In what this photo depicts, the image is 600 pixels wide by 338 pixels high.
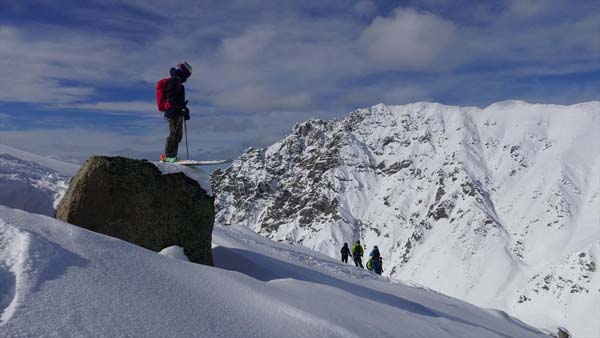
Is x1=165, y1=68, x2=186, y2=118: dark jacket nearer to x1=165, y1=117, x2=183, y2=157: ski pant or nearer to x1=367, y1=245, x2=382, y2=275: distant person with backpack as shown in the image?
x1=165, y1=117, x2=183, y2=157: ski pant

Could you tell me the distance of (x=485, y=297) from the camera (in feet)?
619

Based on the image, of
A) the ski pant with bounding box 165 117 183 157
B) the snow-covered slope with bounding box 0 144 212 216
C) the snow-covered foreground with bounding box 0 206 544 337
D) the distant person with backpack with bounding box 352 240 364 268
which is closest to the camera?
the snow-covered foreground with bounding box 0 206 544 337

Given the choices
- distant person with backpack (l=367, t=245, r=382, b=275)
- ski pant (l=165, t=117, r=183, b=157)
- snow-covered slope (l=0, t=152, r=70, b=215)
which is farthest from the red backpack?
distant person with backpack (l=367, t=245, r=382, b=275)

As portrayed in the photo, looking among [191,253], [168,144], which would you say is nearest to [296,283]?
[191,253]

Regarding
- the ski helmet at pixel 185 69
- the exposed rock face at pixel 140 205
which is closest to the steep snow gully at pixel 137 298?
the exposed rock face at pixel 140 205

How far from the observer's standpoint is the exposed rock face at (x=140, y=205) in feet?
31.3

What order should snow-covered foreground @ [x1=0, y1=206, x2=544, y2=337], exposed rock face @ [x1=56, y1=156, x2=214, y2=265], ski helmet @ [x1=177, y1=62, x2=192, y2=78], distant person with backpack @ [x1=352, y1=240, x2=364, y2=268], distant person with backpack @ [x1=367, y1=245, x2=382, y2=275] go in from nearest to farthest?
snow-covered foreground @ [x1=0, y1=206, x2=544, y2=337] → exposed rock face @ [x1=56, y1=156, x2=214, y2=265] → ski helmet @ [x1=177, y1=62, x2=192, y2=78] → distant person with backpack @ [x1=367, y1=245, x2=382, y2=275] → distant person with backpack @ [x1=352, y1=240, x2=364, y2=268]

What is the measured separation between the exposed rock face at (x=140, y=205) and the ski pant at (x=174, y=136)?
1883 mm

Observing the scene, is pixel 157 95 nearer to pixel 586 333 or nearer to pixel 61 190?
pixel 61 190

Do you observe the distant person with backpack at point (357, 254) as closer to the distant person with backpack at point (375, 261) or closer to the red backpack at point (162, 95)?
the distant person with backpack at point (375, 261)

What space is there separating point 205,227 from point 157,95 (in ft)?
12.0

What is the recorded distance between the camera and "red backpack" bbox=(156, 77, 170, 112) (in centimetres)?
1199

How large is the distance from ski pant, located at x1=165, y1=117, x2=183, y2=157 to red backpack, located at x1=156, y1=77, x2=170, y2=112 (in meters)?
0.38

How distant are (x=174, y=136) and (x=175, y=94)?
1056 mm
